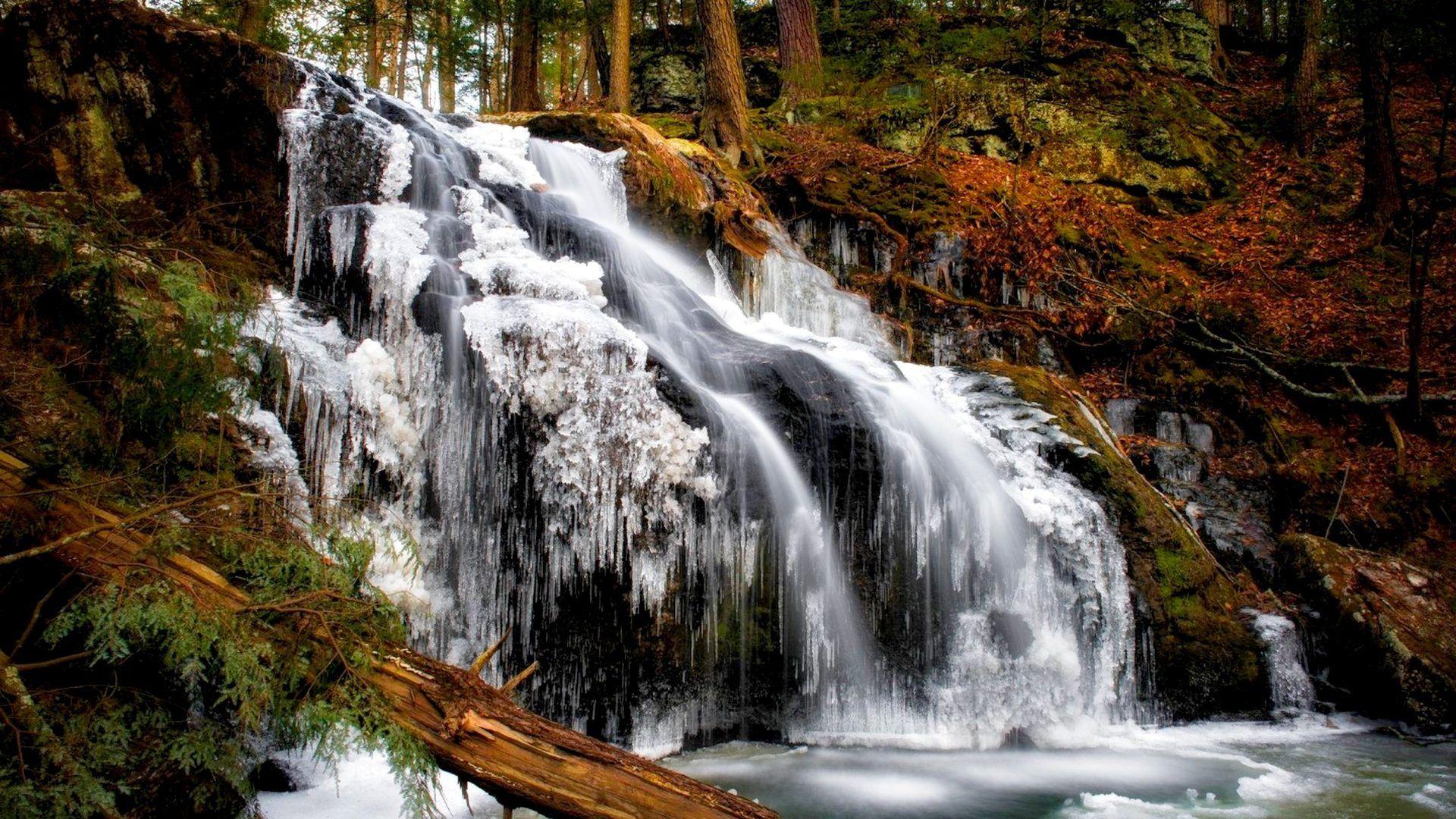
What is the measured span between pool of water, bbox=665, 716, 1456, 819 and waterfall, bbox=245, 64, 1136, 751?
1.04 feet

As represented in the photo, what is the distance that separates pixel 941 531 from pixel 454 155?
6.19m

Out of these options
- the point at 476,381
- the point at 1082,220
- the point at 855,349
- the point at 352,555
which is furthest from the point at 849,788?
the point at 1082,220

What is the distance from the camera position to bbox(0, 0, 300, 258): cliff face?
6.29 metres

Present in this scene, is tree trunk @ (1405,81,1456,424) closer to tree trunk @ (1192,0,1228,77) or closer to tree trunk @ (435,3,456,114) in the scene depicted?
tree trunk @ (1192,0,1228,77)

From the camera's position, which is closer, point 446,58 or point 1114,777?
point 1114,777

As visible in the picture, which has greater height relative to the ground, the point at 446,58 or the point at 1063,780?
the point at 446,58

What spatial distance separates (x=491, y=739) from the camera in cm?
248

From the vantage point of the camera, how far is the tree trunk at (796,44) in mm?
13359

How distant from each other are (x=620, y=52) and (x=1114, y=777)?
12356 mm

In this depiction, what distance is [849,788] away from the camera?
4586 mm

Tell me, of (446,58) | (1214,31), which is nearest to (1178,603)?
(1214,31)

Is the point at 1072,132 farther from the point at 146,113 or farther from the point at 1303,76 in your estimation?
the point at 146,113

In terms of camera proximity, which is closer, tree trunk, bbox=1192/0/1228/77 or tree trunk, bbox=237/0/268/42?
tree trunk, bbox=237/0/268/42

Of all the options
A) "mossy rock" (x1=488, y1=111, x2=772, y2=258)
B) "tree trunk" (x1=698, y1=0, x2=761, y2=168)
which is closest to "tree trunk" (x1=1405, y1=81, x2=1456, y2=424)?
"mossy rock" (x1=488, y1=111, x2=772, y2=258)
